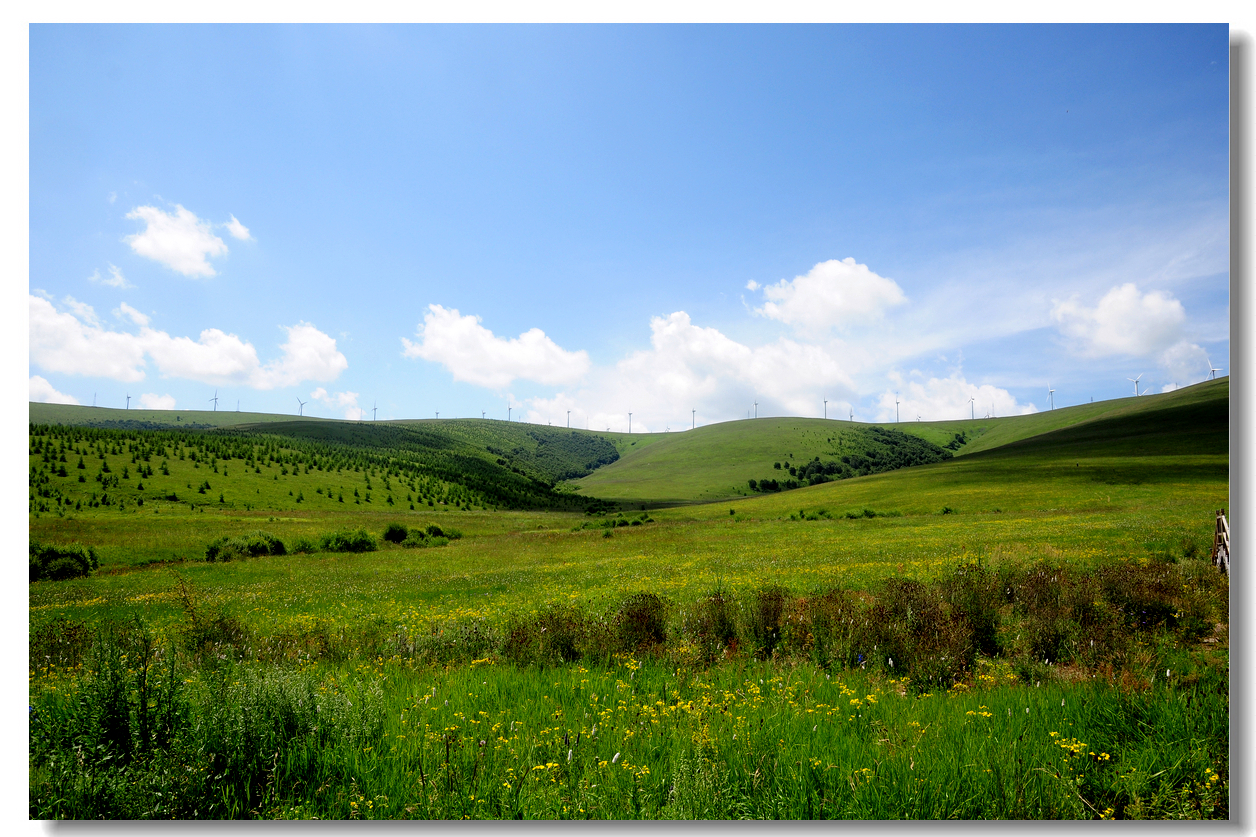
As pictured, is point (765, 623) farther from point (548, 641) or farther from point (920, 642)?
point (548, 641)

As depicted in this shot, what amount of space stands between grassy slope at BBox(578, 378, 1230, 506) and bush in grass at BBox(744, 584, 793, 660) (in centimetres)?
8438

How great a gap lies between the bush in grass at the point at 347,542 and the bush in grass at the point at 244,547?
2.94 meters

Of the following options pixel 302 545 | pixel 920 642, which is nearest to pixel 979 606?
pixel 920 642

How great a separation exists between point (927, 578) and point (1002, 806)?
10.3 metres

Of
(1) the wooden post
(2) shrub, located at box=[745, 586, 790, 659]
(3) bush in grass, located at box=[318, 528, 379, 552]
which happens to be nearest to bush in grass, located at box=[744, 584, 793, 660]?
(2) shrub, located at box=[745, 586, 790, 659]

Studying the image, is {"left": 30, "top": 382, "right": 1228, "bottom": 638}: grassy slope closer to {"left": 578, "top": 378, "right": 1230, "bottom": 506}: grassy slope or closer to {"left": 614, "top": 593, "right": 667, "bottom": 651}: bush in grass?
{"left": 614, "top": 593, "right": 667, "bottom": 651}: bush in grass

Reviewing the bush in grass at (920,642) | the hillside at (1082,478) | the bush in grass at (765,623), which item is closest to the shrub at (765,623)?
the bush in grass at (765,623)

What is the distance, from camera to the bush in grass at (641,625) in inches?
303

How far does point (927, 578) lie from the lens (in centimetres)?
1266

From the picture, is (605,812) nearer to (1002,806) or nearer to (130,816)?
(1002,806)

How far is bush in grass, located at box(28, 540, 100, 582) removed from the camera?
19938mm

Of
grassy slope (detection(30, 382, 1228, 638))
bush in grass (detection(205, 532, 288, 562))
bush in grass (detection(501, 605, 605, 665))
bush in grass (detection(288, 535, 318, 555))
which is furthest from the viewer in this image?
bush in grass (detection(288, 535, 318, 555))
